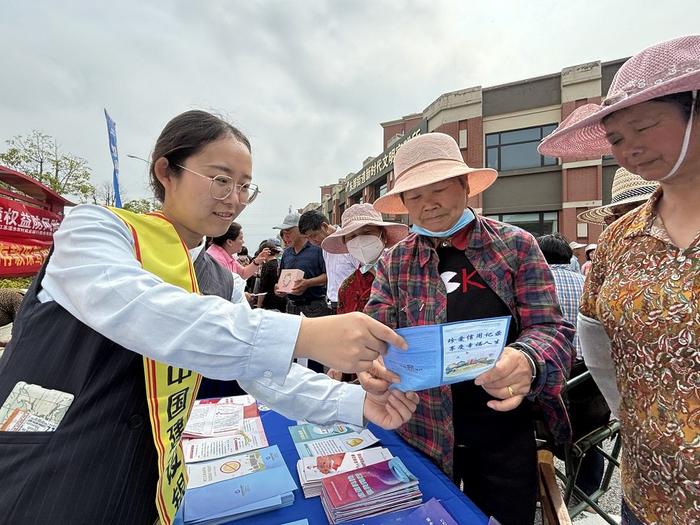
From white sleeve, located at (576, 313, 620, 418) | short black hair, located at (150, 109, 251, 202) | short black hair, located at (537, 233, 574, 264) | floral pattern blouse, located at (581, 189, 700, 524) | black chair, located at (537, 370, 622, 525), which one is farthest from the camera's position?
short black hair, located at (537, 233, 574, 264)

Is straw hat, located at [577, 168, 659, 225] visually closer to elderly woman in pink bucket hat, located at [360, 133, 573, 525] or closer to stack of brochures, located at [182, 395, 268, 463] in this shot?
elderly woman in pink bucket hat, located at [360, 133, 573, 525]

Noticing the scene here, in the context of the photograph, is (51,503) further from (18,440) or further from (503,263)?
(503,263)

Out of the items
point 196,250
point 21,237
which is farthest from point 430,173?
point 21,237

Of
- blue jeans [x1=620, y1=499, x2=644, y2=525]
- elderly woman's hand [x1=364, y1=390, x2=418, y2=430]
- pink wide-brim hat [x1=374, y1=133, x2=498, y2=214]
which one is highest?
pink wide-brim hat [x1=374, y1=133, x2=498, y2=214]

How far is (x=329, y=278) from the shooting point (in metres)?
4.23

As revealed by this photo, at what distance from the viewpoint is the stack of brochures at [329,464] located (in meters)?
1.19

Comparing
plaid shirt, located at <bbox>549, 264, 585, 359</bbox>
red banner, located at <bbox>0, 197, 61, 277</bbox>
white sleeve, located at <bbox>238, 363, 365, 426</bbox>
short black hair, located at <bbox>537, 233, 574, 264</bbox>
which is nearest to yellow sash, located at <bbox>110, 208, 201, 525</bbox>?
white sleeve, located at <bbox>238, 363, 365, 426</bbox>

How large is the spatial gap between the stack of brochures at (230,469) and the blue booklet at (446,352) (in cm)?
62

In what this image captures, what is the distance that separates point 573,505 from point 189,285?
294cm

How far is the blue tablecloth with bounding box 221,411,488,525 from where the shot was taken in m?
1.07

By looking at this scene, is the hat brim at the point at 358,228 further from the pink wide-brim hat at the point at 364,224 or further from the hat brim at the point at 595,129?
the hat brim at the point at 595,129

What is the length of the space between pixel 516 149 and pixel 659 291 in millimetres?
15471

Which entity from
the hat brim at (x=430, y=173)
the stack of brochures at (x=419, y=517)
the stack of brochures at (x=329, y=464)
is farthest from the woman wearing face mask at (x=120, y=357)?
the hat brim at (x=430, y=173)

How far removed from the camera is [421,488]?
1210mm
